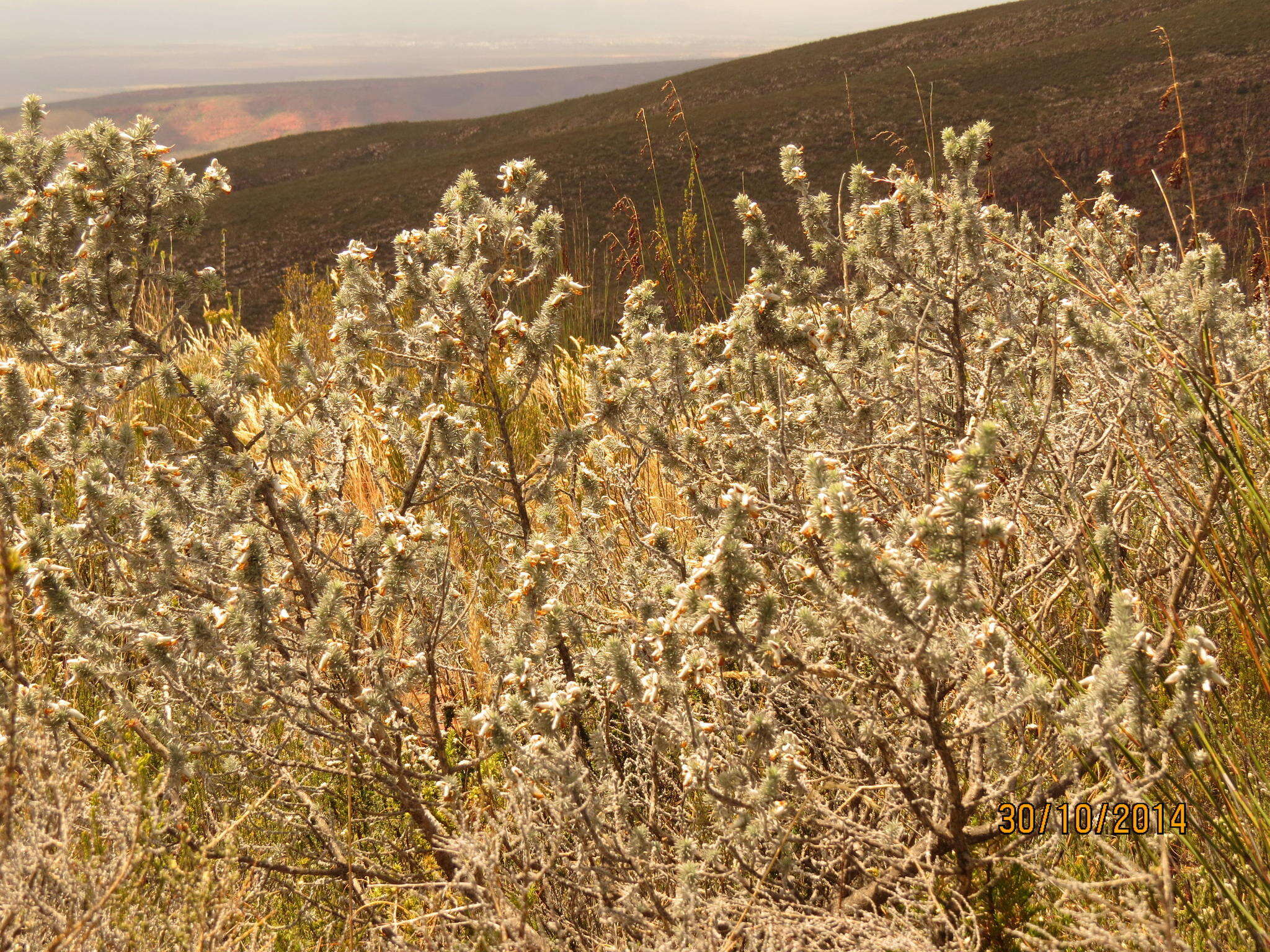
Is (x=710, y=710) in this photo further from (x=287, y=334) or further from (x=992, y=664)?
(x=287, y=334)

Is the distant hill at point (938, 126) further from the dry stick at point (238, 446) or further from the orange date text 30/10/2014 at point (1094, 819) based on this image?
the orange date text 30/10/2014 at point (1094, 819)

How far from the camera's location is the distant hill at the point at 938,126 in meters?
9.81

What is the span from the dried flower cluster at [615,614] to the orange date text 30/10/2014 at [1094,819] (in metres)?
0.04

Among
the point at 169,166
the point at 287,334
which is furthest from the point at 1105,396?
the point at 287,334

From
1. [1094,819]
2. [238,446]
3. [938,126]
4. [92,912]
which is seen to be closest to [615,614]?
[238,446]

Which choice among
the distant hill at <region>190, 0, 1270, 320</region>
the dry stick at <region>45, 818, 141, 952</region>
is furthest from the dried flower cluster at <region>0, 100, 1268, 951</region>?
the distant hill at <region>190, 0, 1270, 320</region>

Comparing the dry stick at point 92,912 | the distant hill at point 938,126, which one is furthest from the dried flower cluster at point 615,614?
the distant hill at point 938,126

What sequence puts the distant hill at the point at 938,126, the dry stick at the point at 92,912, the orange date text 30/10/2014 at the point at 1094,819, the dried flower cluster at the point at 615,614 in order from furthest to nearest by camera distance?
the distant hill at the point at 938,126 → the orange date text 30/10/2014 at the point at 1094,819 → the dried flower cluster at the point at 615,614 → the dry stick at the point at 92,912

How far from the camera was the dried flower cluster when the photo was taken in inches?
64.7

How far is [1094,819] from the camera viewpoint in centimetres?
188

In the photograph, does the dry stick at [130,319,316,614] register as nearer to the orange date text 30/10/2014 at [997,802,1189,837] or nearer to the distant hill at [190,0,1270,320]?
the orange date text 30/10/2014 at [997,802,1189,837]

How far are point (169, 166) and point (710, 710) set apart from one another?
6.67 ft

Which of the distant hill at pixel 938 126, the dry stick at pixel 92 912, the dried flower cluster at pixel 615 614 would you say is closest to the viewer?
the dry stick at pixel 92 912

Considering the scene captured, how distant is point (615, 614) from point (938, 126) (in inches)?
466
